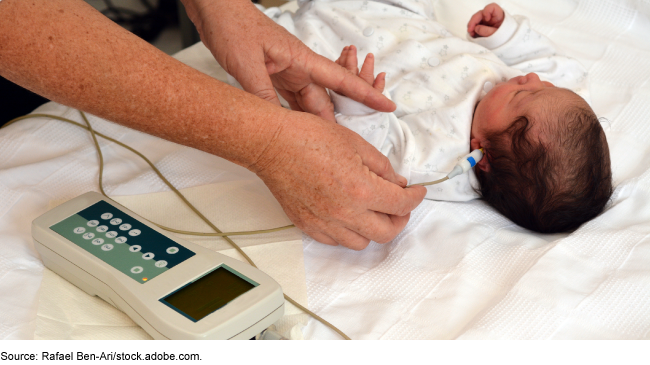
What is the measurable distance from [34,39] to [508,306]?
2.39 feet

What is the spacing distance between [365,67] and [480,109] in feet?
0.96

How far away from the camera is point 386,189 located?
0.80 metres

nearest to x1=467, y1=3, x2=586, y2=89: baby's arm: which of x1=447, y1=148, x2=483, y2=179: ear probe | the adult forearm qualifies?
x1=447, y1=148, x2=483, y2=179: ear probe

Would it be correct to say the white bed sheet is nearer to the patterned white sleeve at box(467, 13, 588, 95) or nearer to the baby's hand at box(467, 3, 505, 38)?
the patterned white sleeve at box(467, 13, 588, 95)

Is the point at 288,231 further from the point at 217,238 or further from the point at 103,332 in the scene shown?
the point at 103,332

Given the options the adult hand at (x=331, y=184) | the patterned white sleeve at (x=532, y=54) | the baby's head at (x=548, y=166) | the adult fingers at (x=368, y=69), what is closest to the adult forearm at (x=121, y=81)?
the adult hand at (x=331, y=184)

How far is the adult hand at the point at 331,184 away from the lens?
749 mm

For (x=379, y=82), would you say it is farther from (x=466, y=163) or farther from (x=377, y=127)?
(x=466, y=163)

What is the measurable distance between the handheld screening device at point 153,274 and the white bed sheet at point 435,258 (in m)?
0.09

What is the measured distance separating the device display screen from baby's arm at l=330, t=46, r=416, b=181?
465 mm

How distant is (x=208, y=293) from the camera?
0.65m

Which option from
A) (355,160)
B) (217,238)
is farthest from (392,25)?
(217,238)

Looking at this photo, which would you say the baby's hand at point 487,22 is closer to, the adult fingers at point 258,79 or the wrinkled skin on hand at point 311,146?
the wrinkled skin on hand at point 311,146

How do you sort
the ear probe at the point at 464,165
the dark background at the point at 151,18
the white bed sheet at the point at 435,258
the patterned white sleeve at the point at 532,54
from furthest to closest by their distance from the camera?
1. the dark background at the point at 151,18
2. the patterned white sleeve at the point at 532,54
3. the ear probe at the point at 464,165
4. the white bed sheet at the point at 435,258
